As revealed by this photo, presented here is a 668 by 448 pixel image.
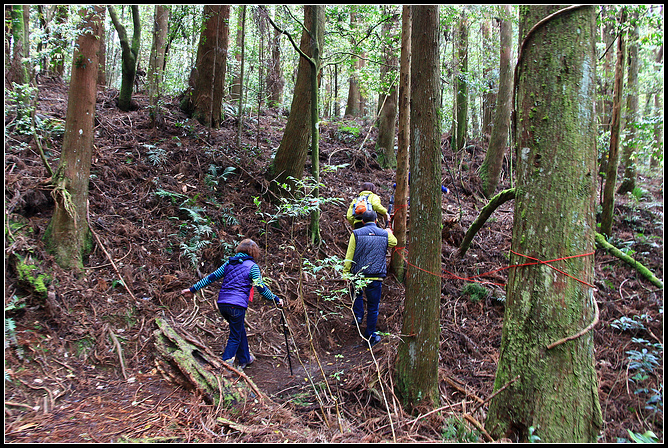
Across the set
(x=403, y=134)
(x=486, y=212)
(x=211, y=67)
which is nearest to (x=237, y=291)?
(x=403, y=134)

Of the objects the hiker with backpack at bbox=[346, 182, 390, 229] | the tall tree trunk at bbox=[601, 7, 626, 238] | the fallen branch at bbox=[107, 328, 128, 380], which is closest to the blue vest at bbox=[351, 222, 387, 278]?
the hiker with backpack at bbox=[346, 182, 390, 229]

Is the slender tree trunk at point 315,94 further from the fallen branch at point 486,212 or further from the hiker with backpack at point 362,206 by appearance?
the fallen branch at point 486,212

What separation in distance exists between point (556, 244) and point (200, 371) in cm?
400

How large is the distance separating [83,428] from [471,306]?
5.67 meters

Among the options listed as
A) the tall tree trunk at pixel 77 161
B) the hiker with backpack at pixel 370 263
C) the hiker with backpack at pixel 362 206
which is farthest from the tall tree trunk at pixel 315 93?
the tall tree trunk at pixel 77 161

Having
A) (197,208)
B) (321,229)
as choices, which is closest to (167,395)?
(197,208)

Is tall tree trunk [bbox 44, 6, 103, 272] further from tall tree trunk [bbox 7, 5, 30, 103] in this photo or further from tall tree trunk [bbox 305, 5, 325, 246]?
tall tree trunk [bbox 305, 5, 325, 246]

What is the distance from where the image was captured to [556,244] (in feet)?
10.2

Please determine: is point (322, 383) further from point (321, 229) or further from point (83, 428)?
point (321, 229)

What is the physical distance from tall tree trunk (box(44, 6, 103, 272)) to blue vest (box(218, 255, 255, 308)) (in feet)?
7.95

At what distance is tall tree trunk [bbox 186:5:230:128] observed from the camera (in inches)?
380

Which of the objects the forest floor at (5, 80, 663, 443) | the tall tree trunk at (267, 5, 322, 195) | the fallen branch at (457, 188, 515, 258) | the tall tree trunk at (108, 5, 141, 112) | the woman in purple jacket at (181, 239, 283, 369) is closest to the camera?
the forest floor at (5, 80, 663, 443)

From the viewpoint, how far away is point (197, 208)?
7473 mm

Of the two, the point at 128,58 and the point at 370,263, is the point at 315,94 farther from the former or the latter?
the point at 128,58
